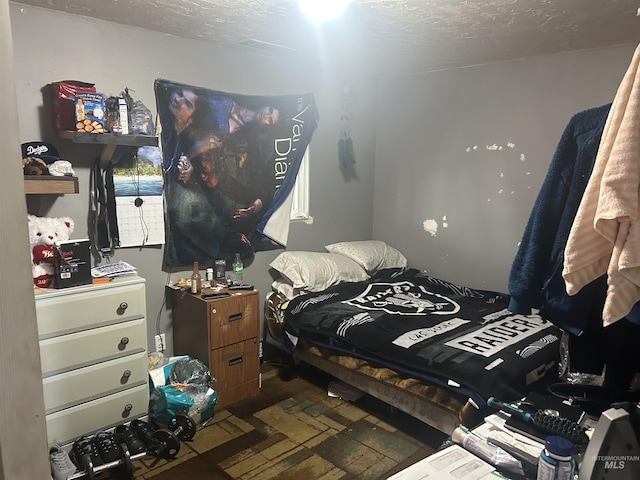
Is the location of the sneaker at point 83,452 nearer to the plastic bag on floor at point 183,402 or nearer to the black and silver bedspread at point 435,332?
the plastic bag on floor at point 183,402

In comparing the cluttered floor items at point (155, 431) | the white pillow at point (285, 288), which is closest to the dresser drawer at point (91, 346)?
the cluttered floor items at point (155, 431)

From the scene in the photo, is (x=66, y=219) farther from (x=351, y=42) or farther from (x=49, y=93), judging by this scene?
(x=351, y=42)

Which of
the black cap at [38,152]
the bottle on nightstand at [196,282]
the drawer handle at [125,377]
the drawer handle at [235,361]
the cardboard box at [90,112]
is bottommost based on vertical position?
the drawer handle at [235,361]

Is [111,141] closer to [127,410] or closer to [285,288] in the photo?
[127,410]

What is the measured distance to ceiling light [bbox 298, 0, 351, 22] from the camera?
2.24 metres

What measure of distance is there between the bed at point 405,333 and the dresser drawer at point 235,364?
304 mm

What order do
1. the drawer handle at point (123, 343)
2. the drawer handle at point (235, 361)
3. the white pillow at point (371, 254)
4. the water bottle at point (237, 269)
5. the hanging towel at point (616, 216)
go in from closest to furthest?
the hanging towel at point (616, 216), the drawer handle at point (123, 343), the drawer handle at point (235, 361), the water bottle at point (237, 269), the white pillow at point (371, 254)

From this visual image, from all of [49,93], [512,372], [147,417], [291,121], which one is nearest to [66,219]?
[49,93]

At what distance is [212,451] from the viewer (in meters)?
2.51

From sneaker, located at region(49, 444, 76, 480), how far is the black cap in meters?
1.40

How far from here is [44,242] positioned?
2.38 meters

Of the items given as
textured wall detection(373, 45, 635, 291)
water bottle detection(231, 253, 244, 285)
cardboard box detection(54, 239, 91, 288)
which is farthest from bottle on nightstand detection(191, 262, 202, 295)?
textured wall detection(373, 45, 635, 291)

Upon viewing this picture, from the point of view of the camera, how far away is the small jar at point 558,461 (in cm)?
115

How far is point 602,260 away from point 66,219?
2.43 metres
